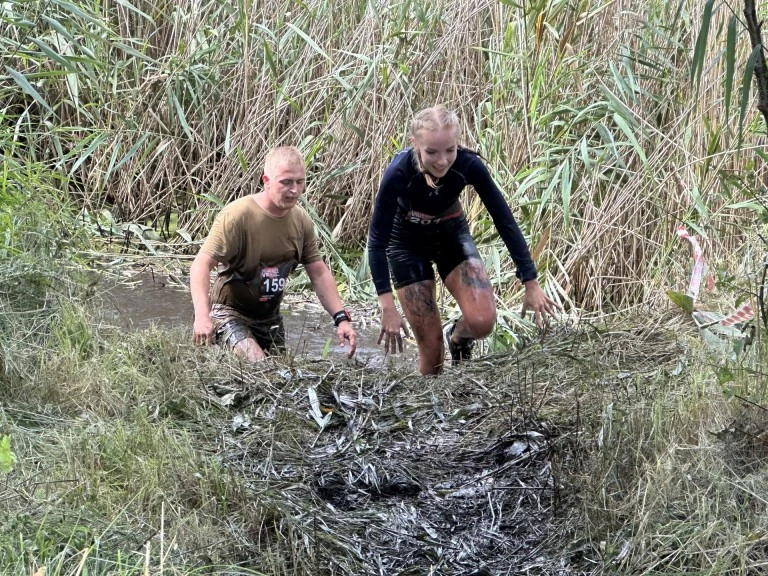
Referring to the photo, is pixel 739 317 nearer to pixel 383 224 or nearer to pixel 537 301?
pixel 537 301

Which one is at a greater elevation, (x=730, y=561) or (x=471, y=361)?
(x=730, y=561)

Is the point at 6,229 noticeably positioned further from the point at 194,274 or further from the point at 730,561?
the point at 730,561

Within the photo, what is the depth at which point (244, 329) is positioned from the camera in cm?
512

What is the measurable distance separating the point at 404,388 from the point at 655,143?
2.25 metres

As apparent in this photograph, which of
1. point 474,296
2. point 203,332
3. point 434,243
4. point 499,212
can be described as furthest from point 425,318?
point 203,332

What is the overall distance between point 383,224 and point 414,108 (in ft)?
7.40

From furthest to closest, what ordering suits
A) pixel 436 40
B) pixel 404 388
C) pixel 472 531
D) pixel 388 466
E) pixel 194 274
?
pixel 436 40 → pixel 194 274 → pixel 404 388 → pixel 388 466 → pixel 472 531

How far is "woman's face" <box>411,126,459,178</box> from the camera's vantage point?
4508 mm

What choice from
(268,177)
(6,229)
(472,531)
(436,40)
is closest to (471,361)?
(268,177)

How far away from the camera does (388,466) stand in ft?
12.0

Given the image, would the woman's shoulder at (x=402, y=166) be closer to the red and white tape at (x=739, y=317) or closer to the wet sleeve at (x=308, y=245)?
the wet sleeve at (x=308, y=245)

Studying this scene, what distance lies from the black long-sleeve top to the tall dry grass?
0.73m

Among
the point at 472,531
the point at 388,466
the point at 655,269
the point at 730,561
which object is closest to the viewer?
the point at 730,561

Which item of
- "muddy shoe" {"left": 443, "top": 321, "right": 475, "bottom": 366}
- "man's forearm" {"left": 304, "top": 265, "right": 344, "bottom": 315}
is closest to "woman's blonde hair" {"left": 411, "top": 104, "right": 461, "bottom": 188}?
"man's forearm" {"left": 304, "top": 265, "right": 344, "bottom": 315}
